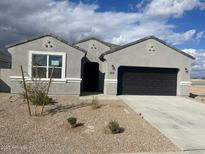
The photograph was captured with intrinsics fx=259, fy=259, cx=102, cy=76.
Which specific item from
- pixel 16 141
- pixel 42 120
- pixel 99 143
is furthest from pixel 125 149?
pixel 42 120

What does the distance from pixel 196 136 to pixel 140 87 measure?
11.6 m

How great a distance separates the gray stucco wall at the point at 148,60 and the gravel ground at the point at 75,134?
721 centimetres

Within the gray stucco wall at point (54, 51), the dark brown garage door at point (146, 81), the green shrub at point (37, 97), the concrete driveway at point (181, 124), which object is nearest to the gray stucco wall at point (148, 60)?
the dark brown garage door at point (146, 81)

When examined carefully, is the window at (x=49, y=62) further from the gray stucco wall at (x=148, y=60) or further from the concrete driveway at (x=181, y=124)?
the concrete driveway at (x=181, y=124)

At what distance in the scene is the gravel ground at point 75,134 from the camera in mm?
7426

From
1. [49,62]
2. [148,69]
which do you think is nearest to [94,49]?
[148,69]

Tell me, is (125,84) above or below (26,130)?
above

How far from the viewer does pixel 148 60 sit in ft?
65.3

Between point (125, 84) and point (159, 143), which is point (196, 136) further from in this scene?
point (125, 84)

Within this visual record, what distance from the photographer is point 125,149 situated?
24.2 ft

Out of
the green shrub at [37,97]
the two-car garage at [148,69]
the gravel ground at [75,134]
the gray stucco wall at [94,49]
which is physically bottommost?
the gravel ground at [75,134]

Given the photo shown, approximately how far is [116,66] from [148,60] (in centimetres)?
255

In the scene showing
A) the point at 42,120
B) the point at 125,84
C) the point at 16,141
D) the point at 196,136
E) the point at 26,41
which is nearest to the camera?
the point at 16,141

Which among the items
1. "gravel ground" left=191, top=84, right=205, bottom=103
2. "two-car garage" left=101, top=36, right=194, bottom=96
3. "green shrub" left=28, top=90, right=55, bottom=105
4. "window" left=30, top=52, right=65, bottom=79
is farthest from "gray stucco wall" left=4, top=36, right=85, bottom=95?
"gravel ground" left=191, top=84, right=205, bottom=103
